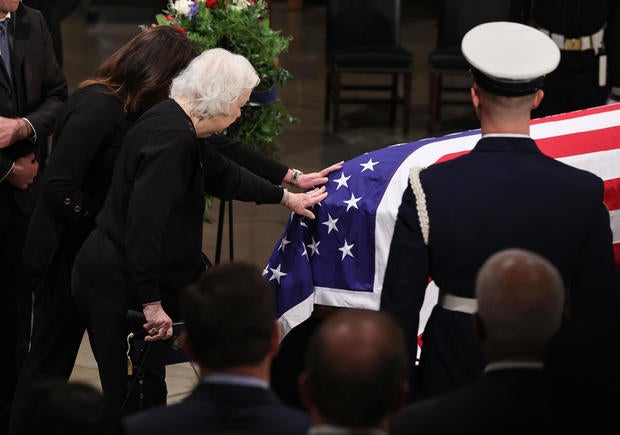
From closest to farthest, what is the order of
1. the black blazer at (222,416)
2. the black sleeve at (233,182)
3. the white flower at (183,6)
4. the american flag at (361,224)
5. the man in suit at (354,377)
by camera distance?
the man in suit at (354,377) < the black blazer at (222,416) < the black sleeve at (233,182) < the american flag at (361,224) < the white flower at (183,6)

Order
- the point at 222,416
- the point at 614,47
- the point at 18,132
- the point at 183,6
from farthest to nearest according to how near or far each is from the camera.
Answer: the point at 614,47
the point at 183,6
the point at 18,132
the point at 222,416

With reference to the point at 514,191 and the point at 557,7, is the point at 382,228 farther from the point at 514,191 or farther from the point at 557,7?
the point at 557,7

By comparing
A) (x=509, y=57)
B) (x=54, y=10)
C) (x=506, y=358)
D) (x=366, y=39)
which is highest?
(x=509, y=57)

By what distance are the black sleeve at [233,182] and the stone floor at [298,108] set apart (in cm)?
109

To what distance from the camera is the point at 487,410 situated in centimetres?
204

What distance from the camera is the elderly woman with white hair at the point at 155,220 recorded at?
3160mm

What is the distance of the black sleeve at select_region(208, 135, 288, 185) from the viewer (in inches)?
153

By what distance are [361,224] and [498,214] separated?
113cm

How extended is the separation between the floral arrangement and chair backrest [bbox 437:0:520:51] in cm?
326

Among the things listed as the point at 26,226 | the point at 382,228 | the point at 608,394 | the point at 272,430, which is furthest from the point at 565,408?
the point at 26,226

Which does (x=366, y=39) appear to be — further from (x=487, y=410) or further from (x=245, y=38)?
(x=487, y=410)

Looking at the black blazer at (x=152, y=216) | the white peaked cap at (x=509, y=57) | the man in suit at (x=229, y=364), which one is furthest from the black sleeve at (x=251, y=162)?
the man in suit at (x=229, y=364)

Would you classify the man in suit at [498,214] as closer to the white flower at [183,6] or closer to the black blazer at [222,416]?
the black blazer at [222,416]

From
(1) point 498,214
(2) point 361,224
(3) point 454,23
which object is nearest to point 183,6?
(2) point 361,224
